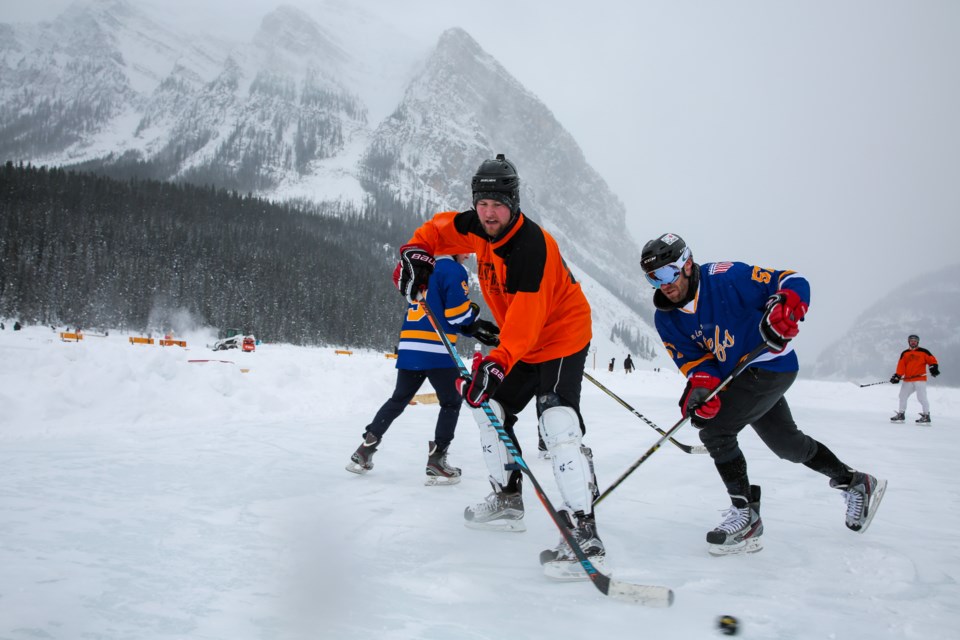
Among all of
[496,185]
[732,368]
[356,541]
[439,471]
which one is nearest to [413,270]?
[496,185]

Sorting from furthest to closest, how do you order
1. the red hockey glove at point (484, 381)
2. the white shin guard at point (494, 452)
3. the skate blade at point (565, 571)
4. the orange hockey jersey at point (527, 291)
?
the white shin guard at point (494, 452) < the orange hockey jersey at point (527, 291) < the red hockey glove at point (484, 381) < the skate blade at point (565, 571)

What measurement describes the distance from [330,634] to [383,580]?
0.54 meters

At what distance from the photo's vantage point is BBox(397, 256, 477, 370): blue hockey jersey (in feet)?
15.9

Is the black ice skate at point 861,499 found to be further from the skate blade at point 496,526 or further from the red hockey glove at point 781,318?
the skate blade at point 496,526

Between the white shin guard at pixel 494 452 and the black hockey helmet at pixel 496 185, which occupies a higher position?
the black hockey helmet at pixel 496 185

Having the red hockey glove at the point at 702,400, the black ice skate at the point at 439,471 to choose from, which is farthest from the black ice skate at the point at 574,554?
the black ice skate at the point at 439,471

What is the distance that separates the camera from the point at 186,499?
3.65 meters

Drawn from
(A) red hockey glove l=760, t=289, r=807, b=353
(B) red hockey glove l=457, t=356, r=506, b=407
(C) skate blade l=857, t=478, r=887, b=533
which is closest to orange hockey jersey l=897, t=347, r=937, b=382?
(C) skate blade l=857, t=478, r=887, b=533

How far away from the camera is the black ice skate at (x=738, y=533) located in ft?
10.7

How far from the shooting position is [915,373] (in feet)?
38.7

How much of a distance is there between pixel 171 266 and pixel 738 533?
7432cm

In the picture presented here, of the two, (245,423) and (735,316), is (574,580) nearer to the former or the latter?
(735,316)

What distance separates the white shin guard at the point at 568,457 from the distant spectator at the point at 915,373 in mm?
11806

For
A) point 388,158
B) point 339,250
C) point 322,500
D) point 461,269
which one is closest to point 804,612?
point 322,500
